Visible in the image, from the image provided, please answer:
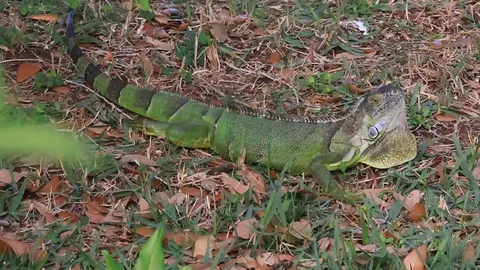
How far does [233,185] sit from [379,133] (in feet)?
2.92

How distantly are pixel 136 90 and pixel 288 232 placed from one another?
1434mm

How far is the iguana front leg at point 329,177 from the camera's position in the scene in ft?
10.7

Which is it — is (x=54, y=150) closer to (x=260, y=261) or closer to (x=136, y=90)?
(x=260, y=261)

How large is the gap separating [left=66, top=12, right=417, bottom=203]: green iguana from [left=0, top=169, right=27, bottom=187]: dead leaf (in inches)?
30.3

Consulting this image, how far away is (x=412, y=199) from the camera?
3.28 m

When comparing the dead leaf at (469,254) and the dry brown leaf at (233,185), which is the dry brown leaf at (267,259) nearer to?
the dry brown leaf at (233,185)

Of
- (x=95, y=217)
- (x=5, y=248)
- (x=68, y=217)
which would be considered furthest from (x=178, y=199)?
(x=5, y=248)

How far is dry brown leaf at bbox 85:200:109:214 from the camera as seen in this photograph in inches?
121

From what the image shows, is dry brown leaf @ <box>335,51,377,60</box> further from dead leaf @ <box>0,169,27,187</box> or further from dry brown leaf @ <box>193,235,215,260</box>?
dead leaf @ <box>0,169,27,187</box>

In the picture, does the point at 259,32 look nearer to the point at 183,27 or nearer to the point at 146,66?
the point at 183,27

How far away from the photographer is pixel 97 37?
4.53 meters

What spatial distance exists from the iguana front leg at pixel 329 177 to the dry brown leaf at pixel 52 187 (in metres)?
1.28

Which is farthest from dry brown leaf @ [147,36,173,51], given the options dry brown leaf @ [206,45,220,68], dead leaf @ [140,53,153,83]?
dry brown leaf @ [206,45,220,68]

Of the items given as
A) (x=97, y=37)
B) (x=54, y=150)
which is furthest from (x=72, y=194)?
(x=54, y=150)
